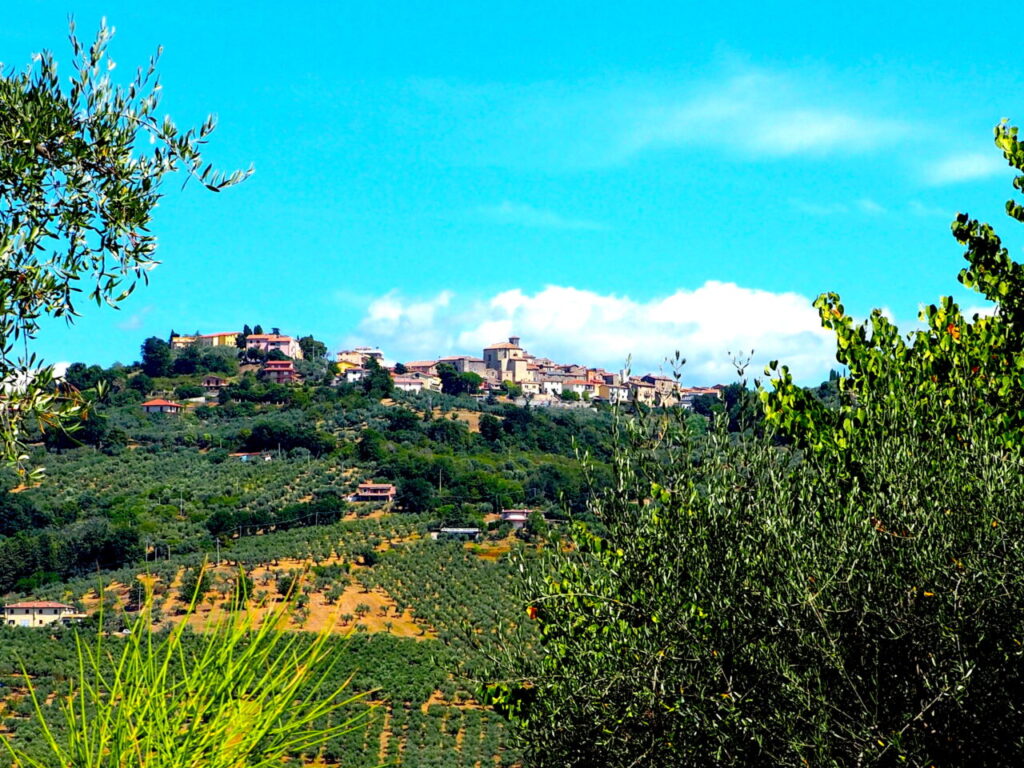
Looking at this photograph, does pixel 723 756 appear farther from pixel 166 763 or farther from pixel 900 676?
pixel 166 763

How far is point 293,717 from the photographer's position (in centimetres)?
468

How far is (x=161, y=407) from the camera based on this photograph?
143 m

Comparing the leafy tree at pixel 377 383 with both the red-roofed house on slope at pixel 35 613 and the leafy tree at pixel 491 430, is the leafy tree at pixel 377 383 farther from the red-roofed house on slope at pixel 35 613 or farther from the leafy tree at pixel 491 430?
the red-roofed house on slope at pixel 35 613

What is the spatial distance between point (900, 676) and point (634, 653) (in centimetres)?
215

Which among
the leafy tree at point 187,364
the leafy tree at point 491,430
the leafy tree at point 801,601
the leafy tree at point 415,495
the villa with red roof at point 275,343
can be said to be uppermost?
the villa with red roof at point 275,343

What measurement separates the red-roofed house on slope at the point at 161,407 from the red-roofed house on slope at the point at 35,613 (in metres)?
66.8

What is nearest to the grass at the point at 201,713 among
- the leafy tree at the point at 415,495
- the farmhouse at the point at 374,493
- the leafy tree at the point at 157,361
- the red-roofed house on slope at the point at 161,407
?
the leafy tree at the point at 415,495

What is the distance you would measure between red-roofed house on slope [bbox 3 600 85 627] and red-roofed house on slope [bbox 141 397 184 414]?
6676 centimetres

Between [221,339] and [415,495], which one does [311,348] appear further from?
[415,495]

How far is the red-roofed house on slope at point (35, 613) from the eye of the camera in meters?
74.9

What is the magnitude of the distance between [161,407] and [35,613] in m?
69.3

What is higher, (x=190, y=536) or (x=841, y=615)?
(x=841, y=615)

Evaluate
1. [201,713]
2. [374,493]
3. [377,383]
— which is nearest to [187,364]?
[377,383]

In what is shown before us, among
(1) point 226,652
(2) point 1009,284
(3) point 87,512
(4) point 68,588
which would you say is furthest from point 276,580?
(1) point 226,652
